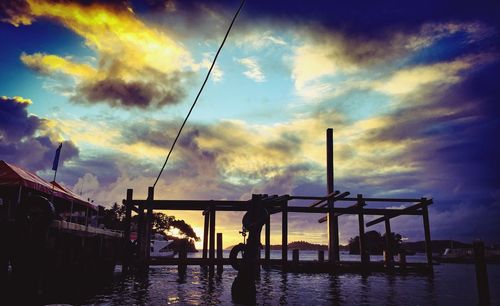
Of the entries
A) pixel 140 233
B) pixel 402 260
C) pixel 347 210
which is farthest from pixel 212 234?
pixel 402 260

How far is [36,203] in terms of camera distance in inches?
420

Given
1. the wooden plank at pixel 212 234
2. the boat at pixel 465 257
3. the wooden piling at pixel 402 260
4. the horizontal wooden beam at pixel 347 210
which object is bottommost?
the boat at pixel 465 257

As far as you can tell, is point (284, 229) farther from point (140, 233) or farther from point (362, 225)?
point (140, 233)

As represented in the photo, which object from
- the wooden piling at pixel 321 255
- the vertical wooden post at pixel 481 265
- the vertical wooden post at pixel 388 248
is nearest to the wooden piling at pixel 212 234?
the wooden piling at pixel 321 255

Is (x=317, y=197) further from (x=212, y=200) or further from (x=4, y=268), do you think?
(x=4, y=268)

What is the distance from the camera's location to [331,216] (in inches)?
995

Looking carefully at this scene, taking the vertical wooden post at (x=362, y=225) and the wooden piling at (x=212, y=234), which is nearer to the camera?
the wooden piling at (x=212, y=234)

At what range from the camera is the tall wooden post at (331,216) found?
83.2ft

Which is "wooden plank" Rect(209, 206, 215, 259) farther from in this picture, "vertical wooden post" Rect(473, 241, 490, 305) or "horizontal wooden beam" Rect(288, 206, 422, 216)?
"vertical wooden post" Rect(473, 241, 490, 305)

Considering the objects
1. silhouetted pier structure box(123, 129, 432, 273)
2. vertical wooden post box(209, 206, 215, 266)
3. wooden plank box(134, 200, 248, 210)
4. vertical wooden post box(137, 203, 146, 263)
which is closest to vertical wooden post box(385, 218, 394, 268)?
silhouetted pier structure box(123, 129, 432, 273)

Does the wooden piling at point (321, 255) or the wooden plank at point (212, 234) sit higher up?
the wooden plank at point (212, 234)

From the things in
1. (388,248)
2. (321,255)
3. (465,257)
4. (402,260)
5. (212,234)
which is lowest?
(465,257)

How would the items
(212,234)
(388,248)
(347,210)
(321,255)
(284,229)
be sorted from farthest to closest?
(321,255) → (388,248) → (347,210) → (284,229) → (212,234)

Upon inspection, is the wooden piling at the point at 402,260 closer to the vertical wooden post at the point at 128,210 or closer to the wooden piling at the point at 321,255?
the wooden piling at the point at 321,255
